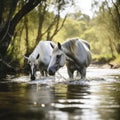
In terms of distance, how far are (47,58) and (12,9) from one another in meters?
3.83

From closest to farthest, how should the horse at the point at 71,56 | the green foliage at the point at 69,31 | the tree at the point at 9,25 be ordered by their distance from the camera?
the horse at the point at 71,56 → the tree at the point at 9,25 → the green foliage at the point at 69,31

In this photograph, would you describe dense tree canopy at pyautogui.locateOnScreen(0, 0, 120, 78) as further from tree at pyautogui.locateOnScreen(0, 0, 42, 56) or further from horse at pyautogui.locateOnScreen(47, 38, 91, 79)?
horse at pyautogui.locateOnScreen(47, 38, 91, 79)

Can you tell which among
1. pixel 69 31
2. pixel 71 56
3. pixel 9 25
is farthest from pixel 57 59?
pixel 69 31

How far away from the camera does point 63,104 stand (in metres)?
9.55

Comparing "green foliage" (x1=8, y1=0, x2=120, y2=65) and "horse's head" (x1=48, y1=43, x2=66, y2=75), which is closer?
"horse's head" (x1=48, y1=43, x2=66, y2=75)

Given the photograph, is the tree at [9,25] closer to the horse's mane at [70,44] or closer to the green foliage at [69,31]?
the green foliage at [69,31]

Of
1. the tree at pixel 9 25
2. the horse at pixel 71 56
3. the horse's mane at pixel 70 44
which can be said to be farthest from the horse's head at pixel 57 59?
the tree at pixel 9 25

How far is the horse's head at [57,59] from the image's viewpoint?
60.0 feet

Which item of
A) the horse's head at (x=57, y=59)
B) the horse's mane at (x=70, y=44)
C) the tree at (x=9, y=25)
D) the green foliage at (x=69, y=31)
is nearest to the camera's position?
the horse's head at (x=57, y=59)

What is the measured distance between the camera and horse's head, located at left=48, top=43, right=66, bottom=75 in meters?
18.3

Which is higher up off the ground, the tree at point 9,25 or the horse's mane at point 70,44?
the tree at point 9,25

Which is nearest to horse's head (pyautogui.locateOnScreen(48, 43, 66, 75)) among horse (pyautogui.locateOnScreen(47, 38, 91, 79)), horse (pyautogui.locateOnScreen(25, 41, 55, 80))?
horse (pyautogui.locateOnScreen(47, 38, 91, 79))

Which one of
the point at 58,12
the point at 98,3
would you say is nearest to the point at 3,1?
the point at 58,12

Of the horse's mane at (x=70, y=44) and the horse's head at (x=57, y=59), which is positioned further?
the horse's mane at (x=70, y=44)
